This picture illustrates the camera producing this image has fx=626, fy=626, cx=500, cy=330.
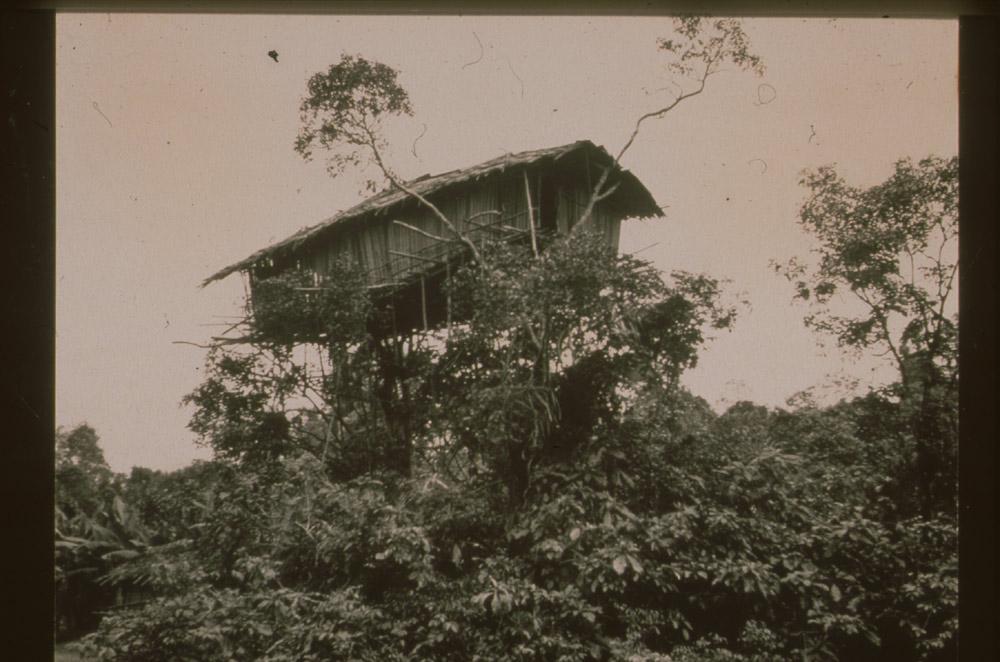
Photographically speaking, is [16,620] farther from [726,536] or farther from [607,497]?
[726,536]

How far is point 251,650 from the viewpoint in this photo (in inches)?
245

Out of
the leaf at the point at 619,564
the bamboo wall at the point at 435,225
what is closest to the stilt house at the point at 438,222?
the bamboo wall at the point at 435,225

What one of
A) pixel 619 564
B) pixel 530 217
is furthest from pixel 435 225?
pixel 619 564

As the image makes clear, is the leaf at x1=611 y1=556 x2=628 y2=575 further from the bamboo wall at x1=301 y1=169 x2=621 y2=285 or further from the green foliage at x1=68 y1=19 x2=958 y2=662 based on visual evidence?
the bamboo wall at x1=301 y1=169 x2=621 y2=285

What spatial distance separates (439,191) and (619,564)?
5.52m

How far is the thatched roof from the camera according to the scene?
8.38 m

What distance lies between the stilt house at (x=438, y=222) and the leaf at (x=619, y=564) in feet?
14.2

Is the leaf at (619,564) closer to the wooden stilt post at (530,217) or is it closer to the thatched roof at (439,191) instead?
the wooden stilt post at (530,217)

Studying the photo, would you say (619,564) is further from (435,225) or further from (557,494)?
(435,225)

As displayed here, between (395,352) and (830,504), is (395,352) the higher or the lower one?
the higher one

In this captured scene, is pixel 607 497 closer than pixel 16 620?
No

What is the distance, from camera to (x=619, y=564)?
585 cm

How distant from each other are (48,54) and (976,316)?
3684 mm

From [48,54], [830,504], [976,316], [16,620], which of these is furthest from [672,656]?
[48,54]
